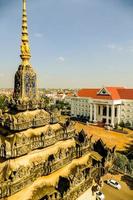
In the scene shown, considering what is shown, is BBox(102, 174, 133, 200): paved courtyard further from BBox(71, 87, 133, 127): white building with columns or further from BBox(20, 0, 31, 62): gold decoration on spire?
BBox(71, 87, 133, 127): white building with columns

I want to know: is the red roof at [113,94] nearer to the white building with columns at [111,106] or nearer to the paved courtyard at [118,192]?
the white building with columns at [111,106]

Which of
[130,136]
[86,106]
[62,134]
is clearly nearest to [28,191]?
[62,134]

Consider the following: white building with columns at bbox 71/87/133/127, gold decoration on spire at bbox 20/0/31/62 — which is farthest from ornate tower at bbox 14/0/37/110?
white building with columns at bbox 71/87/133/127

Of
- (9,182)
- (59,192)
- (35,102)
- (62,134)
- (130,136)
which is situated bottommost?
(130,136)

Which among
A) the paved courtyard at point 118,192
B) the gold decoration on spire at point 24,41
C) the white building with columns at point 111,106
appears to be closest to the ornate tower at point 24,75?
the gold decoration on spire at point 24,41

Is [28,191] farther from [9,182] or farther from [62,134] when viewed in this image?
[62,134]

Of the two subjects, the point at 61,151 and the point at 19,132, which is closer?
the point at 19,132

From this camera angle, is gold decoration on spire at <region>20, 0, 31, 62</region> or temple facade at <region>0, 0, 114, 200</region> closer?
temple facade at <region>0, 0, 114, 200</region>

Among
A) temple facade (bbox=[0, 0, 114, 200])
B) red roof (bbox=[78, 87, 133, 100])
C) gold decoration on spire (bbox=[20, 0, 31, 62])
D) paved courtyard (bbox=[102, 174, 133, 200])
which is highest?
gold decoration on spire (bbox=[20, 0, 31, 62])
